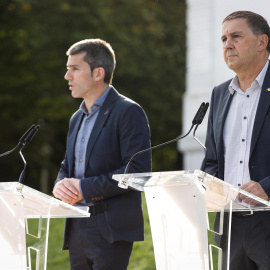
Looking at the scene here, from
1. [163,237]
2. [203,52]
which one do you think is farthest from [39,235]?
[203,52]

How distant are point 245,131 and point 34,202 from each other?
1215 millimetres

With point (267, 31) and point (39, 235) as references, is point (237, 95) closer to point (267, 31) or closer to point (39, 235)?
point (267, 31)

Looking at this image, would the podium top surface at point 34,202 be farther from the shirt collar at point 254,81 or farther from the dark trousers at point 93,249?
the shirt collar at point 254,81

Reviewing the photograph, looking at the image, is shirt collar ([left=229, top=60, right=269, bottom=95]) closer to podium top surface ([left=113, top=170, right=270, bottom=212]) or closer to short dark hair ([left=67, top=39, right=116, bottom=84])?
podium top surface ([left=113, top=170, right=270, bottom=212])

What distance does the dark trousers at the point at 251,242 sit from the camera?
3840 mm

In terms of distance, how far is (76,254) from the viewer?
4.67m

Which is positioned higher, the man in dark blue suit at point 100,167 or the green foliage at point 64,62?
the green foliage at point 64,62

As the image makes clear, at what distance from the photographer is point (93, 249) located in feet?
15.0

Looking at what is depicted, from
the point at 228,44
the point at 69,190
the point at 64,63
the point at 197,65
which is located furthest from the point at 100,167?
the point at 64,63

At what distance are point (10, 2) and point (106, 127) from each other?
14983 mm

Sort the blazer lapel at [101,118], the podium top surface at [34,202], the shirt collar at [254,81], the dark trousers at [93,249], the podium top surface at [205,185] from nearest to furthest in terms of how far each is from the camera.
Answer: the podium top surface at [205,185] → the podium top surface at [34,202] → the shirt collar at [254,81] → the dark trousers at [93,249] → the blazer lapel at [101,118]

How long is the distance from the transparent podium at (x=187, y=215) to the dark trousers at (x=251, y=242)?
22cm

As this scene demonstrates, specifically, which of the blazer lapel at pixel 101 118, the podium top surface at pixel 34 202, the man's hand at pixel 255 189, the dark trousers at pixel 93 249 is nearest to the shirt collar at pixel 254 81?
the man's hand at pixel 255 189

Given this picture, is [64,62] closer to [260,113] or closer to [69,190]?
[69,190]
